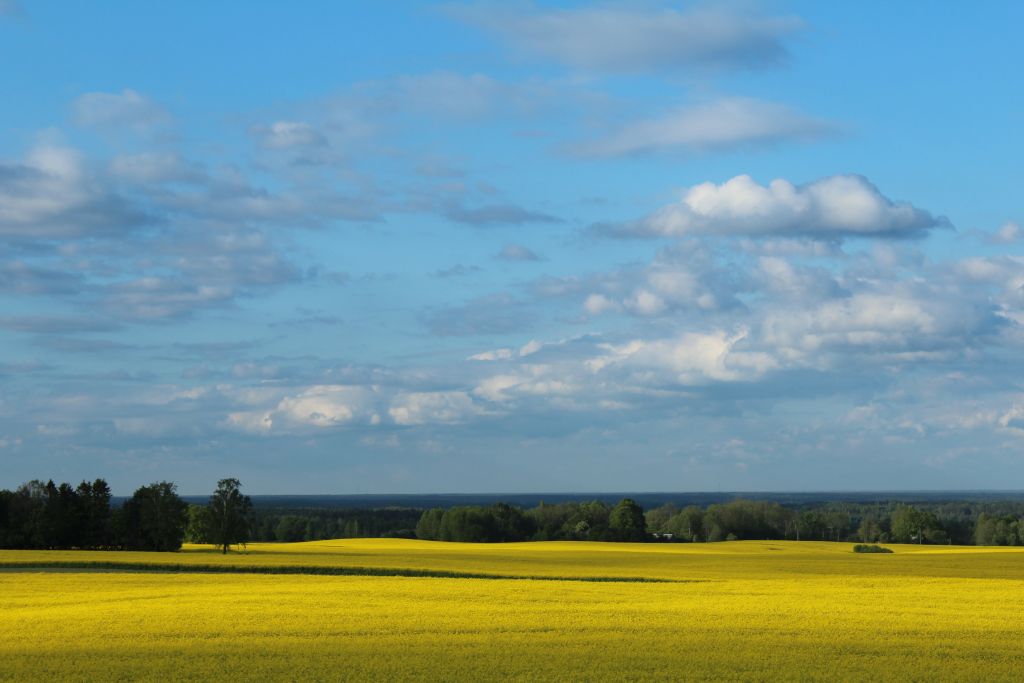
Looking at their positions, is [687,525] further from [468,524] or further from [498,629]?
[498,629]

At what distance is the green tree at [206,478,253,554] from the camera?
81500mm

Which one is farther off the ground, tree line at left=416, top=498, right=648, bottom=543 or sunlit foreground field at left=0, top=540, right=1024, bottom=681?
sunlit foreground field at left=0, top=540, right=1024, bottom=681

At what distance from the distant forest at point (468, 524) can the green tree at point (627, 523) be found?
0.12 metres

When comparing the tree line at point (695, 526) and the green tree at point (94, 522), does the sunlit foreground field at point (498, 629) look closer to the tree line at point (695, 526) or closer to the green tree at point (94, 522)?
the green tree at point (94, 522)

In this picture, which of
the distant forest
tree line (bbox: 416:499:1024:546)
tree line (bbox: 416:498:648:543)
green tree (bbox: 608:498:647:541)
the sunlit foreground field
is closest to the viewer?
the sunlit foreground field

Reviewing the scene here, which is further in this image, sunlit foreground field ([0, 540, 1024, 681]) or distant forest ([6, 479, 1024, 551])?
distant forest ([6, 479, 1024, 551])

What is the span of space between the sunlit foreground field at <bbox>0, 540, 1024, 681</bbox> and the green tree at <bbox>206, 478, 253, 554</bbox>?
26.2 m

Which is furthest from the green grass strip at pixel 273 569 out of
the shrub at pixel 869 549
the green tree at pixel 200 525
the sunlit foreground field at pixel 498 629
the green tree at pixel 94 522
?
the shrub at pixel 869 549

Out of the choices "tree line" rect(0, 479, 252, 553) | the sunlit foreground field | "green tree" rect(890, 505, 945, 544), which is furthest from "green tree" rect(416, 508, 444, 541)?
the sunlit foreground field

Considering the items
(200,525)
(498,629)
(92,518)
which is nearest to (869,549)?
(200,525)

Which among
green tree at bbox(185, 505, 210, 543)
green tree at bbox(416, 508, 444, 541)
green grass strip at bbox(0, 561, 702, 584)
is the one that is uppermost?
green tree at bbox(185, 505, 210, 543)

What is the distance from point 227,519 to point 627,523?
56.6m

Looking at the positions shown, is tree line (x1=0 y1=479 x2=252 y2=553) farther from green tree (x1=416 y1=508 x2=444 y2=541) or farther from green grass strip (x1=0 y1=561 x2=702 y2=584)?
green tree (x1=416 y1=508 x2=444 y2=541)

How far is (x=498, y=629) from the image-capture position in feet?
98.6
